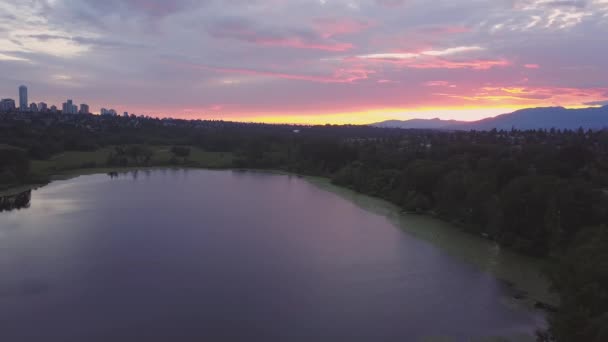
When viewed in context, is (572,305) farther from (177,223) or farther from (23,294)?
(177,223)

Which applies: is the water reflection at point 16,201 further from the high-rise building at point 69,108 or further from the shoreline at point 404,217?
the high-rise building at point 69,108

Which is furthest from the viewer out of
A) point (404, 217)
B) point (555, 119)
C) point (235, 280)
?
point (555, 119)

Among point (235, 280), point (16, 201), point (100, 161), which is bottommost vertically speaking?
point (235, 280)

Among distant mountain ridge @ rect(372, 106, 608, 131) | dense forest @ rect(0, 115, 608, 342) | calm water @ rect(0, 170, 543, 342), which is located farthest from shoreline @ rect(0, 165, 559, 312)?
distant mountain ridge @ rect(372, 106, 608, 131)

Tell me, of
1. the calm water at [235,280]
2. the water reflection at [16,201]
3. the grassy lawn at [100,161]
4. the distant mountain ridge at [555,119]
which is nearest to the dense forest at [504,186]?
the grassy lawn at [100,161]

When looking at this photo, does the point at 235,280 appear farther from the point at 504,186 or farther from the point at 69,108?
the point at 69,108

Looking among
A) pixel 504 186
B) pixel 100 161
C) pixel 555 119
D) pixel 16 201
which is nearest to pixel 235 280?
pixel 504 186

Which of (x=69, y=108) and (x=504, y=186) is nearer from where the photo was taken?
(x=504, y=186)

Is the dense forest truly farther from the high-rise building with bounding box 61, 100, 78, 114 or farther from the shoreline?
the high-rise building with bounding box 61, 100, 78, 114
